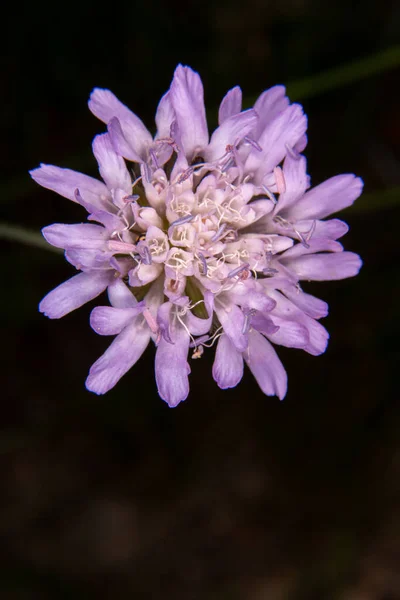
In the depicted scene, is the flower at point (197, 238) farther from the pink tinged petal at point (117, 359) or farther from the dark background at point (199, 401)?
the dark background at point (199, 401)

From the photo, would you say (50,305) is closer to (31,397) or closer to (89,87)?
(31,397)

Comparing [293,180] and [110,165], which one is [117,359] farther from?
[293,180]

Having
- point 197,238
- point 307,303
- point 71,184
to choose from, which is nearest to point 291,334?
point 307,303

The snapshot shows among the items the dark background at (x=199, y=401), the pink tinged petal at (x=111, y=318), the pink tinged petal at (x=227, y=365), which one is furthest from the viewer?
the dark background at (x=199, y=401)

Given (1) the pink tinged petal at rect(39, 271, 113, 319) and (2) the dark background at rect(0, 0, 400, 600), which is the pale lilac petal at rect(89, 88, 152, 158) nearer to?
(1) the pink tinged petal at rect(39, 271, 113, 319)

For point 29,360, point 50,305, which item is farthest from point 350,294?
point 50,305

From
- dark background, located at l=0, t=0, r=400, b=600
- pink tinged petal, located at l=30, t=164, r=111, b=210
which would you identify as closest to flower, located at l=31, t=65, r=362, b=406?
pink tinged petal, located at l=30, t=164, r=111, b=210

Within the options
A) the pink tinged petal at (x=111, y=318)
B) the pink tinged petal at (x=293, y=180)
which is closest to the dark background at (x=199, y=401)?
the pink tinged petal at (x=293, y=180)

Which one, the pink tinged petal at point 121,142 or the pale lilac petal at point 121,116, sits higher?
the pale lilac petal at point 121,116
